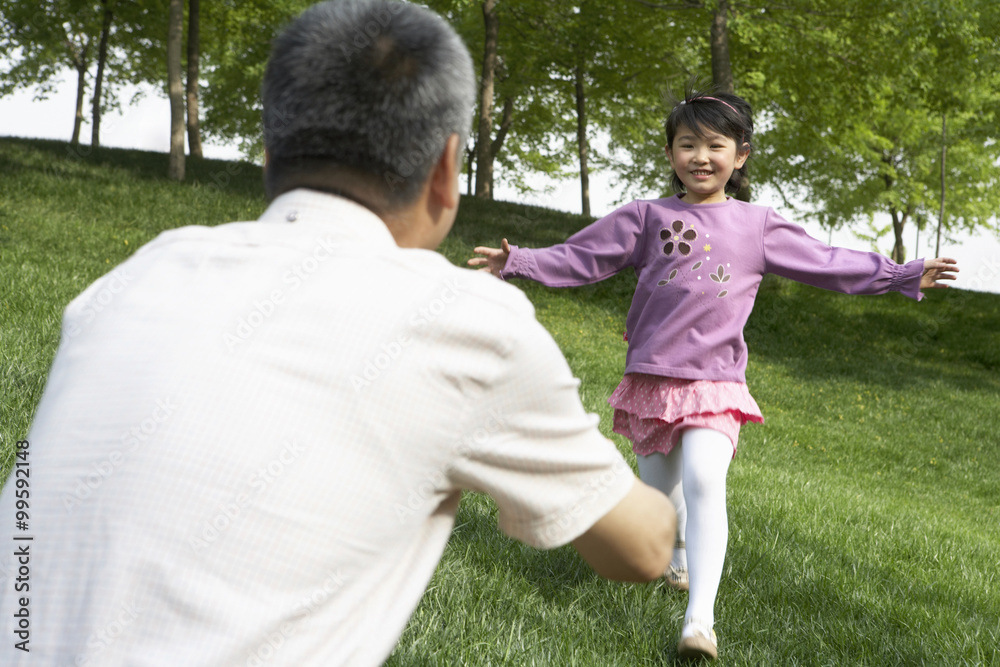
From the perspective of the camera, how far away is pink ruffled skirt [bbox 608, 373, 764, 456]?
3.11m

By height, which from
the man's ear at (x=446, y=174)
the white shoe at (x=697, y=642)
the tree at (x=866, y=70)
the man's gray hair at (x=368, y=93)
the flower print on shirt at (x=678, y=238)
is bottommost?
the white shoe at (x=697, y=642)

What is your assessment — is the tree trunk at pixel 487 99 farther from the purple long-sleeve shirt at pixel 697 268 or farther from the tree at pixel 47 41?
the purple long-sleeve shirt at pixel 697 268

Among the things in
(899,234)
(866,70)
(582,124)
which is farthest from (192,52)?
(899,234)

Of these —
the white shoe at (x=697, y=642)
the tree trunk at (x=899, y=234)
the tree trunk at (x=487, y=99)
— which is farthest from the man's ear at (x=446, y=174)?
the tree trunk at (x=899, y=234)

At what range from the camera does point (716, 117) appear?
11.2 ft

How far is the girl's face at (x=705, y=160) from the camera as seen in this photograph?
3406 mm

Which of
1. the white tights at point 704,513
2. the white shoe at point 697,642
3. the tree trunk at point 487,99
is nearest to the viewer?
the white shoe at point 697,642

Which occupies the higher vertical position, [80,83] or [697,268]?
[80,83]

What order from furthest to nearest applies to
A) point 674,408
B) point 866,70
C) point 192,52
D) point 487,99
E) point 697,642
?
point 487,99 → point 192,52 → point 866,70 → point 674,408 → point 697,642

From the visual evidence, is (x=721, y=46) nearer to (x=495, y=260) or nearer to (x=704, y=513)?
(x=495, y=260)

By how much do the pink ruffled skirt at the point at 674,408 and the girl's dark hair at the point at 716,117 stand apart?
1.06 m

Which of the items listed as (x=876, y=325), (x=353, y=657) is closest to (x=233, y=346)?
(x=353, y=657)

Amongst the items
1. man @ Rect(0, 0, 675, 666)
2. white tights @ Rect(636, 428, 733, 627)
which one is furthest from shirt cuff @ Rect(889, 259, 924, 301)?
man @ Rect(0, 0, 675, 666)

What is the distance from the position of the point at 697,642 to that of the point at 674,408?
873 mm
